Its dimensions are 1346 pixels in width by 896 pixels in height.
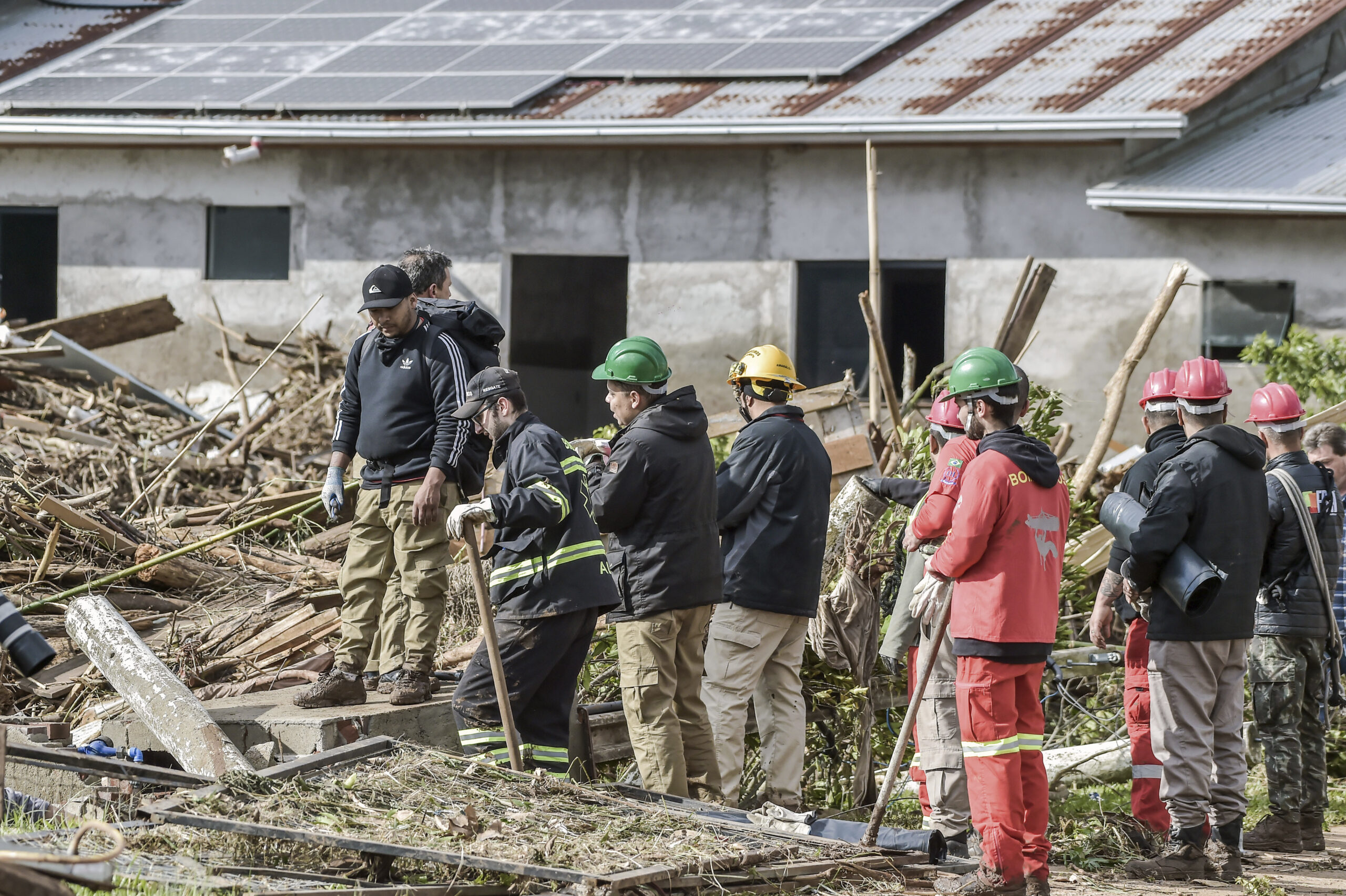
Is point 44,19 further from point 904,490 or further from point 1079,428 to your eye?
point 904,490

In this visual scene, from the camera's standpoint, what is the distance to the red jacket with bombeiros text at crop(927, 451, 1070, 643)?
19.3ft

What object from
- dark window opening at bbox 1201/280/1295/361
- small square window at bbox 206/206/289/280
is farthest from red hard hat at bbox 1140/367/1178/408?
small square window at bbox 206/206/289/280

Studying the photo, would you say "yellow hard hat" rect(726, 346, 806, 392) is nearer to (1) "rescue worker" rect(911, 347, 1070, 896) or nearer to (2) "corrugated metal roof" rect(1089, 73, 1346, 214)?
(1) "rescue worker" rect(911, 347, 1070, 896)

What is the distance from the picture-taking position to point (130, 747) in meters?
6.61

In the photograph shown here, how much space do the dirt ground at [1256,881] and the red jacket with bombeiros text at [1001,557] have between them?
1.40m

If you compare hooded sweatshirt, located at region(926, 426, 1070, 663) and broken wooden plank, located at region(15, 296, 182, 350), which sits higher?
broken wooden plank, located at region(15, 296, 182, 350)

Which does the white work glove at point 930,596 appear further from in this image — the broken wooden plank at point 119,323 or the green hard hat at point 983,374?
the broken wooden plank at point 119,323

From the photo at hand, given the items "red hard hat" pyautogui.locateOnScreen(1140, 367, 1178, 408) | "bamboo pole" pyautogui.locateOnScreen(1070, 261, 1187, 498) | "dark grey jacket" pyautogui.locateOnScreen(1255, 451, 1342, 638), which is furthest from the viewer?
"bamboo pole" pyautogui.locateOnScreen(1070, 261, 1187, 498)

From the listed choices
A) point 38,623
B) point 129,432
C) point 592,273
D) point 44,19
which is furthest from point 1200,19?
point 44,19

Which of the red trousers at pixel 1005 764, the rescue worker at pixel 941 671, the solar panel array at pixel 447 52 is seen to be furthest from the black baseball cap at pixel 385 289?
the solar panel array at pixel 447 52

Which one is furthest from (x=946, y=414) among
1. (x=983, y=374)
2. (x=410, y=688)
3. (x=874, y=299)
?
(x=410, y=688)

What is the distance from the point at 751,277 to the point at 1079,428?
3289 mm

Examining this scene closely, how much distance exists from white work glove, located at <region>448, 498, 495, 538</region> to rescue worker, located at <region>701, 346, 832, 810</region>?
61.7 inches

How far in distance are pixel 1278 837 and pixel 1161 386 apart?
2.43 m
